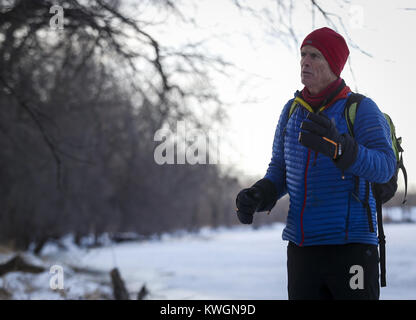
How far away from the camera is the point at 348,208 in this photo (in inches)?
91.2

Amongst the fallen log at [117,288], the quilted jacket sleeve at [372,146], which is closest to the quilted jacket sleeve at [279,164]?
the quilted jacket sleeve at [372,146]

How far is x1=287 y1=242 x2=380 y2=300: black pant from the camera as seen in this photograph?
2.29 m

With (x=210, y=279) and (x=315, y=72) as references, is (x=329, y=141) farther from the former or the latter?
(x=210, y=279)

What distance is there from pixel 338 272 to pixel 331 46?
3.35 ft

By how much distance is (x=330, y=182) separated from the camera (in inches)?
92.7

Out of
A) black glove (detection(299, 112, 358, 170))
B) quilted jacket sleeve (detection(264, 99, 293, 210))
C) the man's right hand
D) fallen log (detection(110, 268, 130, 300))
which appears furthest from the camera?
fallen log (detection(110, 268, 130, 300))

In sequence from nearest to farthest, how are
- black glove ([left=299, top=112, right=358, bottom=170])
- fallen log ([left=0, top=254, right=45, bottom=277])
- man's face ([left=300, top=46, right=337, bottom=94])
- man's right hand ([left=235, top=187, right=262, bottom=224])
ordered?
black glove ([left=299, top=112, right=358, bottom=170]) < man's face ([left=300, top=46, right=337, bottom=94]) < man's right hand ([left=235, top=187, right=262, bottom=224]) < fallen log ([left=0, top=254, right=45, bottom=277])

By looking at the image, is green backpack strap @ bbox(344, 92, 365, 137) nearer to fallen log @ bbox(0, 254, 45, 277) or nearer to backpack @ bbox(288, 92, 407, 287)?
backpack @ bbox(288, 92, 407, 287)

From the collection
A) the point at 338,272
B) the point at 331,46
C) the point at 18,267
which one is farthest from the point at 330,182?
the point at 18,267

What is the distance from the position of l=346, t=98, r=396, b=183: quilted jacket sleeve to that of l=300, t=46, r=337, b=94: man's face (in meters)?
0.21

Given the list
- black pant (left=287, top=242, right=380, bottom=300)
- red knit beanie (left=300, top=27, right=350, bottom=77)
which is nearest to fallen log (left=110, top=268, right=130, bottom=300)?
black pant (left=287, top=242, right=380, bottom=300)
